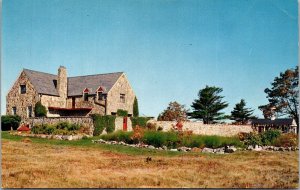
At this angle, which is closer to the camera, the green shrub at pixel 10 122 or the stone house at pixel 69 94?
the green shrub at pixel 10 122

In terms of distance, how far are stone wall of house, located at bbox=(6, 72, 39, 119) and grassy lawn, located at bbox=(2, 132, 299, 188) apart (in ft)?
40.2

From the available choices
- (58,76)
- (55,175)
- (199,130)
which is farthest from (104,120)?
(55,175)

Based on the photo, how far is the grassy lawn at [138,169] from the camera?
369 inches

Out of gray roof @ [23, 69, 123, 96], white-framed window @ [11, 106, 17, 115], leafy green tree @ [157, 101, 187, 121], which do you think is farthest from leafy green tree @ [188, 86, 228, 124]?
white-framed window @ [11, 106, 17, 115]

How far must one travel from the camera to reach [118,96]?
27.2m

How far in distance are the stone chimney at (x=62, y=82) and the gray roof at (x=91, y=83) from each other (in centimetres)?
44

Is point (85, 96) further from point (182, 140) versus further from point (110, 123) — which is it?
point (182, 140)

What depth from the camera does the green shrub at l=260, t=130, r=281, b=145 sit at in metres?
16.2

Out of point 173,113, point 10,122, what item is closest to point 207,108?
point 173,113

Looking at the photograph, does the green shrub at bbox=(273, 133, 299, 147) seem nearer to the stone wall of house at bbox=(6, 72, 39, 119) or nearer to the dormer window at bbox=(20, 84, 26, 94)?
the stone wall of house at bbox=(6, 72, 39, 119)

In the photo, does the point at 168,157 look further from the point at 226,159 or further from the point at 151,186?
the point at 151,186

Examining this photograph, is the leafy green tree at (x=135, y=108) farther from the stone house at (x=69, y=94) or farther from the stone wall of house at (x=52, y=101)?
the stone wall of house at (x=52, y=101)

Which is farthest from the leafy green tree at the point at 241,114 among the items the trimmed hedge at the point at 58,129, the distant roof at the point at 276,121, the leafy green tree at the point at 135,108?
the trimmed hedge at the point at 58,129

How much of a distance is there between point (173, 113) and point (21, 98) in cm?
1165
